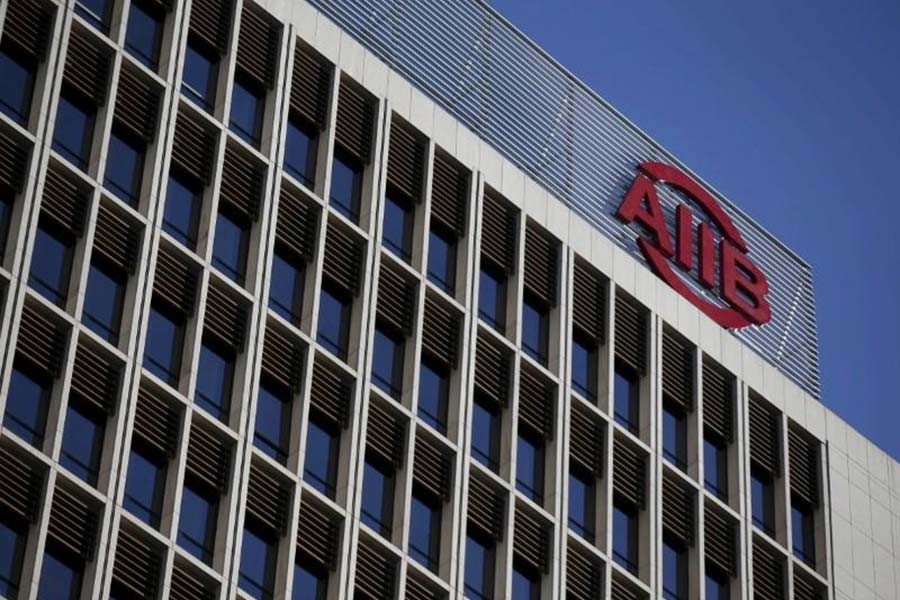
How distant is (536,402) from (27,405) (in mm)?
19449

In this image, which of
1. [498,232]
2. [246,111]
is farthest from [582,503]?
[246,111]

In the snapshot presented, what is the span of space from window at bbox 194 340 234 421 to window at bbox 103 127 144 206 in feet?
15.0

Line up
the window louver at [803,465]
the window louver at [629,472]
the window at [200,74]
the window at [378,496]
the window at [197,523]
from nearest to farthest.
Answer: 1. the window at [197,523]
2. the window at [378,496]
3. the window at [200,74]
4. the window louver at [629,472]
5. the window louver at [803,465]

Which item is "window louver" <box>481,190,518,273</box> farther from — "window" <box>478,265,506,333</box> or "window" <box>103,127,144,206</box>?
"window" <box>103,127,144,206</box>

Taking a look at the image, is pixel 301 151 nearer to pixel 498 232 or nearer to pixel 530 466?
pixel 498 232

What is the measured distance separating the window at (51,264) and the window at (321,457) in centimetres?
827

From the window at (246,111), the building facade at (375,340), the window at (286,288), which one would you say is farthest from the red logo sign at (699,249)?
the window at (286,288)

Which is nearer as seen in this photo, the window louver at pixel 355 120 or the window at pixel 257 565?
the window at pixel 257 565

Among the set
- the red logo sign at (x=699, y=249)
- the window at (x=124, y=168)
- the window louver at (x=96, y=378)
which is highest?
the red logo sign at (x=699, y=249)

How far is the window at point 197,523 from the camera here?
237ft

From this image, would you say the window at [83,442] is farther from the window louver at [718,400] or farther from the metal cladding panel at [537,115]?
the window louver at [718,400]

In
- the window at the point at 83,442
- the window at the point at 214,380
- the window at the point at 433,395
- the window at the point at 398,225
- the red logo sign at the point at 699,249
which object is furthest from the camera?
the red logo sign at the point at 699,249

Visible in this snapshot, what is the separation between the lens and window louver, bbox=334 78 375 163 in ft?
277

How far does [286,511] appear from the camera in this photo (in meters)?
74.7
